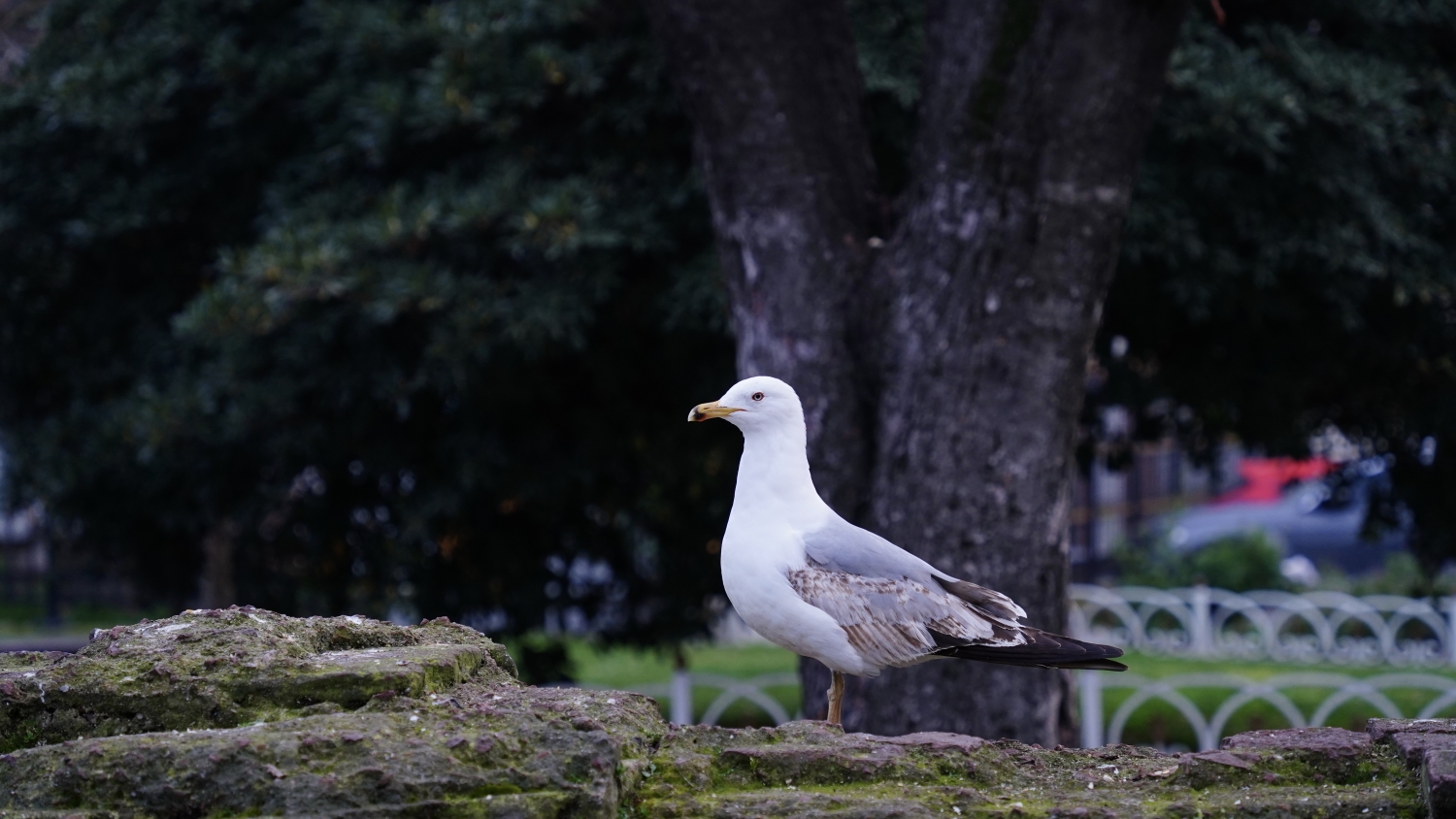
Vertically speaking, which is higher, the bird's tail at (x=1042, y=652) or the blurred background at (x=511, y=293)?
the blurred background at (x=511, y=293)

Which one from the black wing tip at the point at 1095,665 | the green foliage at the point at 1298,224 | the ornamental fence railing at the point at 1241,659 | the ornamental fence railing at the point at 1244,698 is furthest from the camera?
the ornamental fence railing at the point at 1241,659

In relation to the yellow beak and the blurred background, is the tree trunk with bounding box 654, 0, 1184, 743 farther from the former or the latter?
the yellow beak

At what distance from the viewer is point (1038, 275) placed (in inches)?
175

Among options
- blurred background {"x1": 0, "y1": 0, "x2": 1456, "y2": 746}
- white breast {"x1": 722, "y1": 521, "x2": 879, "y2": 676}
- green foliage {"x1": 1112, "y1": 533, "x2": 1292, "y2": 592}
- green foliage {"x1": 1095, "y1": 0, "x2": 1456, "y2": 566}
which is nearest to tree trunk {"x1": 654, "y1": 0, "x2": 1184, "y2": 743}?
blurred background {"x1": 0, "y1": 0, "x2": 1456, "y2": 746}

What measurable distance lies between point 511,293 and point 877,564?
2.99 meters

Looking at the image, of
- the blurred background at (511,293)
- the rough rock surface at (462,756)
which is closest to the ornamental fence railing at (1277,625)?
the blurred background at (511,293)

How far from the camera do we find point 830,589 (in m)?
3.39

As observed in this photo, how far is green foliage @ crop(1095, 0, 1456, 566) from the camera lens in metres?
5.73

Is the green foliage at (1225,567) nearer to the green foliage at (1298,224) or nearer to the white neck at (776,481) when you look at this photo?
the green foliage at (1298,224)

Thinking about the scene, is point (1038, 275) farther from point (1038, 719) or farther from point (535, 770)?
point (535, 770)

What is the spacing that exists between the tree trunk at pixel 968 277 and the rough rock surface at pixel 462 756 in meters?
1.39

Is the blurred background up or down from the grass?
up

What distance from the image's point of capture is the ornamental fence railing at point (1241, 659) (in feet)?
27.3

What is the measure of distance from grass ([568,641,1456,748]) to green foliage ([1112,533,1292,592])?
185 cm
